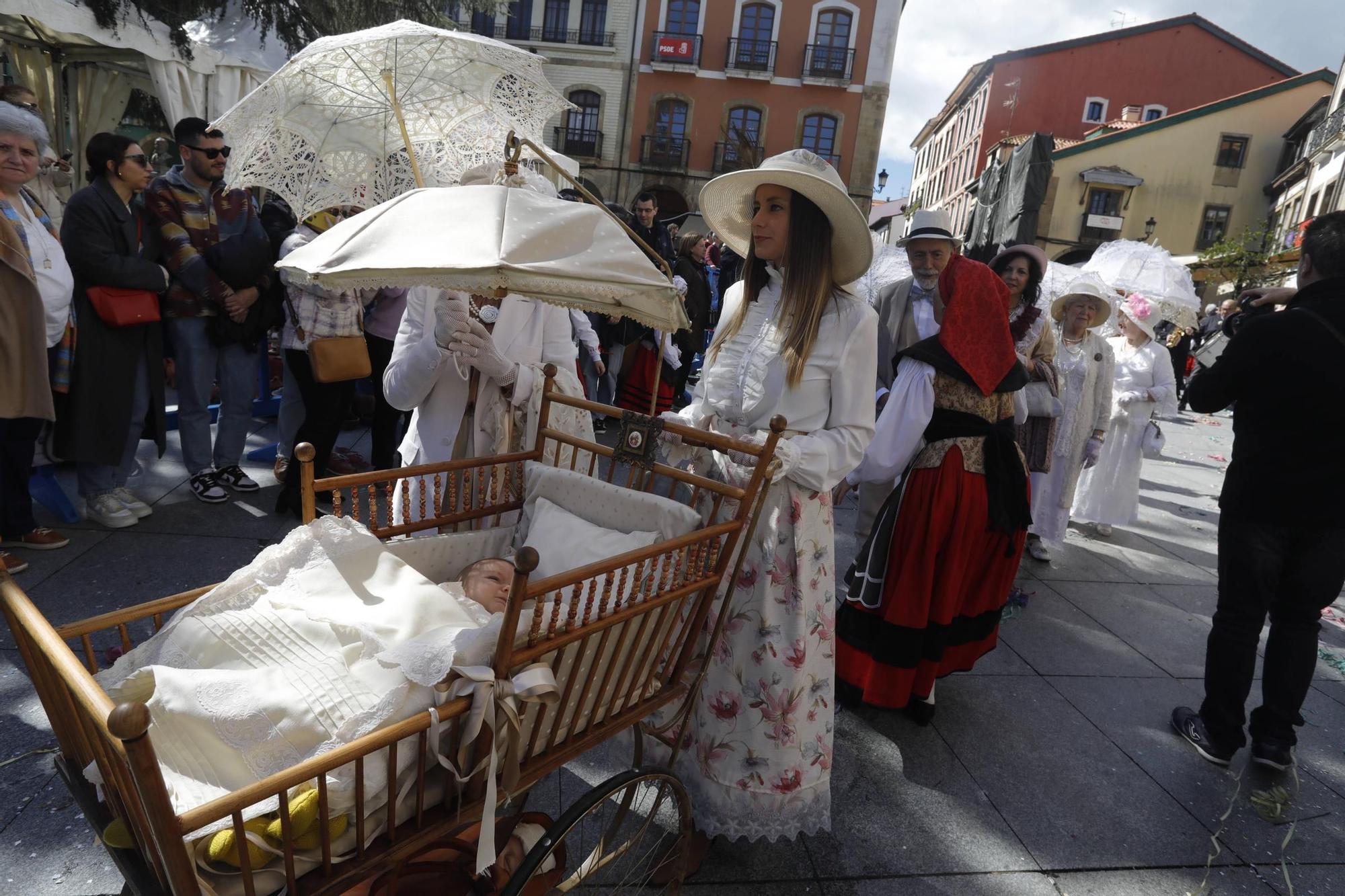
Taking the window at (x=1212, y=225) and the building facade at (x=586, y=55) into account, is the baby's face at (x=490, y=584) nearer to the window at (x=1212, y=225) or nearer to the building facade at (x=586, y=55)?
the building facade at (x=586, y=55)

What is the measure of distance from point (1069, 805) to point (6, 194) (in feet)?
16.7

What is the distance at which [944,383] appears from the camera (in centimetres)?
291

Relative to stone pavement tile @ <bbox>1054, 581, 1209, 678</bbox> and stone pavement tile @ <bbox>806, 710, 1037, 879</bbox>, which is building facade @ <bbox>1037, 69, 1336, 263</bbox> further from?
stone pavement tile @ <bbox>806, 710, 1037, 879</bbox>

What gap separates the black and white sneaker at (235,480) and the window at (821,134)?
2405 cm

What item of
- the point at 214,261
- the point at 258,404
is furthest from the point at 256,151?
the point at 258,404

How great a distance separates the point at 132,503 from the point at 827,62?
25986mm

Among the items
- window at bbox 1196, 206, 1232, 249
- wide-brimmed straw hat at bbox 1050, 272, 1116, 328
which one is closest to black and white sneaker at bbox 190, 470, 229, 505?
wide-brimmed straw hat at bbox 1050, 272, 1116, 328

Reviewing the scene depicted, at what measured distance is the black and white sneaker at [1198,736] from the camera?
9.57 ft

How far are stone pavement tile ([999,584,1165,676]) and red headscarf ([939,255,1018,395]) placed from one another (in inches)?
66.4

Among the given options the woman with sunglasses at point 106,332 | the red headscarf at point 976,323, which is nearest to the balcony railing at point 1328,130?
the red headscarf at point 976,323

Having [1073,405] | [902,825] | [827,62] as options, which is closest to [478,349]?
[902,825]

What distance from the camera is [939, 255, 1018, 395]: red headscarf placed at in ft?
9.25

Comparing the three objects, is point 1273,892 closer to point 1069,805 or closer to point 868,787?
point 1069,805

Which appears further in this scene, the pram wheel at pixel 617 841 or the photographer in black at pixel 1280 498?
the photographer in black at pixel 1280 498
